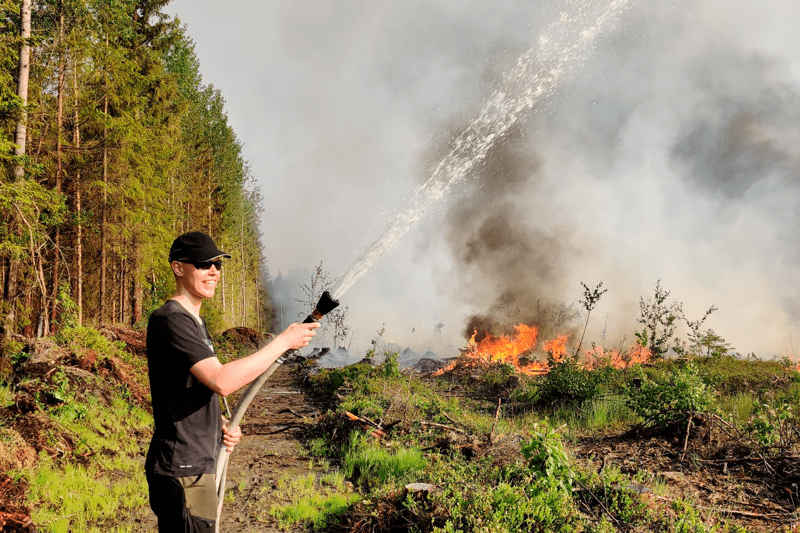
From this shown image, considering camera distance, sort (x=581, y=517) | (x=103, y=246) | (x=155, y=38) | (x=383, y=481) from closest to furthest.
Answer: (x=581, y=517) → (x=383, y=481) → (x=103, y=246) → (x=155, y=38)

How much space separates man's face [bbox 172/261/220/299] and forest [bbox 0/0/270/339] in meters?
7.46

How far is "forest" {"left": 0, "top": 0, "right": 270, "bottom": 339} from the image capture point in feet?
30.4

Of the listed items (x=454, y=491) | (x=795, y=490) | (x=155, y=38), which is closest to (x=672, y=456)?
(x=795, y=490)

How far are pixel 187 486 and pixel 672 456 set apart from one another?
6.06 meters

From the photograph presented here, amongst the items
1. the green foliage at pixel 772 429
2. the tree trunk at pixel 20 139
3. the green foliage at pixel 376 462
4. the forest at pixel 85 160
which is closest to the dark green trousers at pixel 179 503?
the green foliage at pixel 376 462

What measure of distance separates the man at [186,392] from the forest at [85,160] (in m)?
7.56

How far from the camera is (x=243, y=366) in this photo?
208 cm

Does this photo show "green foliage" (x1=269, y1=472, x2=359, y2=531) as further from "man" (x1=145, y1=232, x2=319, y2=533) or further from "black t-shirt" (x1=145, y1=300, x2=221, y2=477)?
"black t-shirt" (x1=145, y1=300, x2=221, y2=477)

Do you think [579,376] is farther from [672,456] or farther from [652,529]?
[652,529]

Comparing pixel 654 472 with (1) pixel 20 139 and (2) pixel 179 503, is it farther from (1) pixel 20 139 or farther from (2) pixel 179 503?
(1) pixel 20 139

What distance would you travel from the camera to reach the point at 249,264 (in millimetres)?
45406

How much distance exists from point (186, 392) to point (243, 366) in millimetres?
461

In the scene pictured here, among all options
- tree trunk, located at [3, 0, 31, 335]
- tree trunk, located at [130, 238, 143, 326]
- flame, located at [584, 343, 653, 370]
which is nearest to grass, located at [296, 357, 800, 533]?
flame, located at [584, 343, 653, 370]

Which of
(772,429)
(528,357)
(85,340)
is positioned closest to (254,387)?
(772,429)
